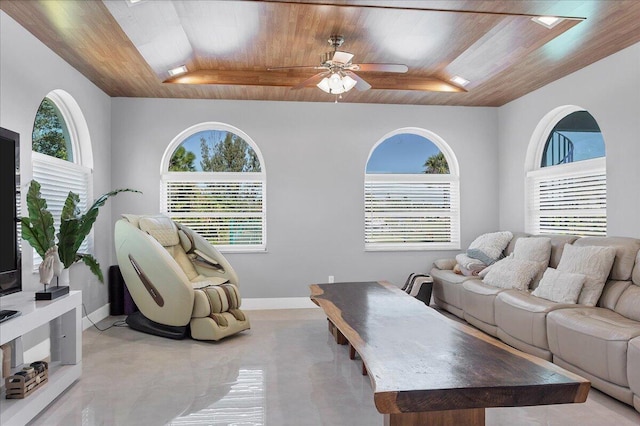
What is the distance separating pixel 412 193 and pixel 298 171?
5.09 ft

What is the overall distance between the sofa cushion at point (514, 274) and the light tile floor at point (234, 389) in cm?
139

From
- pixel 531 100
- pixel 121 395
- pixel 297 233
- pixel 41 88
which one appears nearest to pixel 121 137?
pixel 41 88

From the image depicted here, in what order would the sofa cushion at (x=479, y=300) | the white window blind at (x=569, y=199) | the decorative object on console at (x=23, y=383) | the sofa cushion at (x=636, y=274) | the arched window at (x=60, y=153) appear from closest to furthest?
the decorative object on console at (x=23, y=383) < the sofa cushion at (x=636, y=274) < the arched window at (x=60, y=153) < the sofa cushion at (x=479, y=300) < the white window blind at (x=569, y=199)

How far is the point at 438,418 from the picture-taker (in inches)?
80.7

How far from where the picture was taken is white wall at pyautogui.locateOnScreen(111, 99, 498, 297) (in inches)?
220

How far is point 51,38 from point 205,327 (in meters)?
2.69

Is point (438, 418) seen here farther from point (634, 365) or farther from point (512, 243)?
point (512, 243)

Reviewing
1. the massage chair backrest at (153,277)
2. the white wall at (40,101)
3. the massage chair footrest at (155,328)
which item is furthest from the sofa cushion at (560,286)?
the white wall at (40,101)

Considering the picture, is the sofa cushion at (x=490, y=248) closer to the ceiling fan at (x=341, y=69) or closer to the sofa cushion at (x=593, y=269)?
the sofa cushion at (x=593, y=269)

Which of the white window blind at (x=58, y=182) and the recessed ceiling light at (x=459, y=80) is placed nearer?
the white window blind at (x=58, y=182)

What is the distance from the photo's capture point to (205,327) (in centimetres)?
415

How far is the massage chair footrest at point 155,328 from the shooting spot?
4.26 meters

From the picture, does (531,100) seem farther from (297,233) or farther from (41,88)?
(41,88)

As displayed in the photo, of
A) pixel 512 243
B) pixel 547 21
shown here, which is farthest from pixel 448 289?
pixel 547 21
